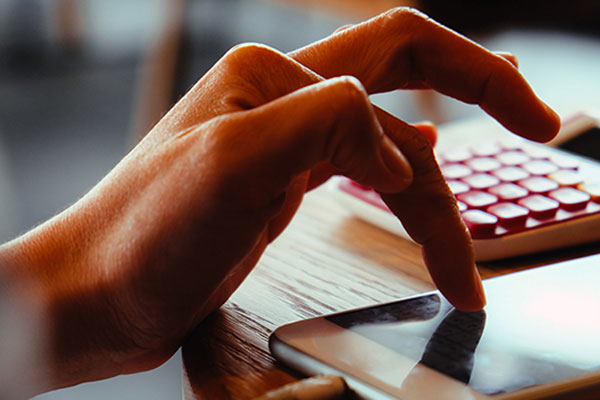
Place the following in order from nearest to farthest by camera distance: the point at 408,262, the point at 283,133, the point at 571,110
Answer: the point at 283,133 → the point at 408,262 → the point at 571,110

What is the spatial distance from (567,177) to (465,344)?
0.18 metres

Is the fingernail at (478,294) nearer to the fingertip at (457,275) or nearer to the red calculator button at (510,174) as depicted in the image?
the fingertip at (457,275)

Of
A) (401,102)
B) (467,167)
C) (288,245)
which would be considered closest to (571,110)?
(467,167)

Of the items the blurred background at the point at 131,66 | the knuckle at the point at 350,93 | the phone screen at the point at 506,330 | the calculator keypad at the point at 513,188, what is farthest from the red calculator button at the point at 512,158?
the blurred background at the point at 131,66

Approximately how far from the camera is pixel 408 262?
1.31 ft

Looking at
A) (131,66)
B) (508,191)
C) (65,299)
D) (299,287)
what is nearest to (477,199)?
(508,191)

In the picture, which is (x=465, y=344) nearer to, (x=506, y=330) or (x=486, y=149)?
(x=506, y=330)

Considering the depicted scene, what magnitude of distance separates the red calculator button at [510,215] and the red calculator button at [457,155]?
8cm

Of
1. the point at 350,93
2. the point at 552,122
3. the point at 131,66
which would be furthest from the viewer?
the point at 131,66

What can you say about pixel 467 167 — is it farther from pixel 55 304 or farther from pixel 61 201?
pixel 61 201

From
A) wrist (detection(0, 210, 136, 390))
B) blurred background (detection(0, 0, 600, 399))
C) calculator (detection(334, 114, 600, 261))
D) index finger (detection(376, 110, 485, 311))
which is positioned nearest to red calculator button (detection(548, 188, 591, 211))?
calculator (detection(334, 114, 600, 261))

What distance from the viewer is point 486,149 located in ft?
1.60

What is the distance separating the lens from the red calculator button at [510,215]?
1.28 feet

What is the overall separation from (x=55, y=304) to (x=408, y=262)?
7.4 inches
